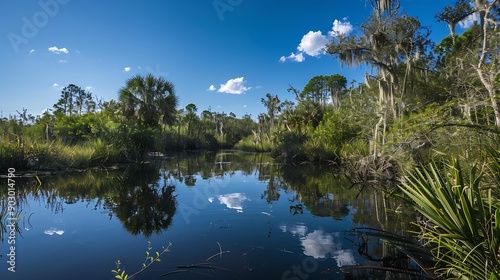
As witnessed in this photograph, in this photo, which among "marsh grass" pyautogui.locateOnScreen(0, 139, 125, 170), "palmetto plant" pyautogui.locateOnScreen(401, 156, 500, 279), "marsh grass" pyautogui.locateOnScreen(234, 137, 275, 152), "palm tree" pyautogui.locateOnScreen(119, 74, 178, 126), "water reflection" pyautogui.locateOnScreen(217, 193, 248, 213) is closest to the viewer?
"palmetto plant" pyautogui.locateOnScreen(401, 156, 500, 279)

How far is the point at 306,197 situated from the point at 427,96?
440 inches

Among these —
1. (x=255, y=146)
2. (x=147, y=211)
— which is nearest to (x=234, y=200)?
Answer: (x=147, y=211)

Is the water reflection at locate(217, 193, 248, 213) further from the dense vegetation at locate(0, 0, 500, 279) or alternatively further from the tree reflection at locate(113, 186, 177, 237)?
the dense vegetation at locate(0, 0, 500, 279)

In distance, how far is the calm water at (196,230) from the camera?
3.68 metres

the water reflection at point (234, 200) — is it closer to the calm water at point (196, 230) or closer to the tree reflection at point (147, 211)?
the calm water at point (196, 230)

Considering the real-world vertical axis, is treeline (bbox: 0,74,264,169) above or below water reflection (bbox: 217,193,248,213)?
above

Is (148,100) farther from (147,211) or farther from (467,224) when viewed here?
(467,224)

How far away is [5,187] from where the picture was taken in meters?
8.49

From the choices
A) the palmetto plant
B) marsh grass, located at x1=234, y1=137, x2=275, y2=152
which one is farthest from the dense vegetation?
marsh grass, located at x1=234, y1=137, x2=275, y2=152

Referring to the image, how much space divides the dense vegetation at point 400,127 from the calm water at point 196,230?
60.4 inches

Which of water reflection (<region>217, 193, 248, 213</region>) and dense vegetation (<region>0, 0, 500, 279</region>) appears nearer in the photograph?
dense vegetation (<region>0, 0, 500, 279</region>)

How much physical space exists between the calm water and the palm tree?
14717 millimetres

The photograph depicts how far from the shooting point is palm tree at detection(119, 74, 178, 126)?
23.4 meters

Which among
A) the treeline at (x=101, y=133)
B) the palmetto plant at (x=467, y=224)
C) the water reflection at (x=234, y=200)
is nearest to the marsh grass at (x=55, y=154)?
the treeline at (x=101, y=133)
